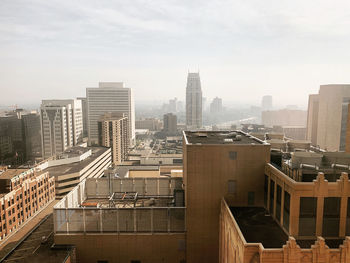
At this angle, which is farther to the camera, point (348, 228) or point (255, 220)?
point (255, 220)

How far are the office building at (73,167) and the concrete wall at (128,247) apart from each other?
70551 millimetres

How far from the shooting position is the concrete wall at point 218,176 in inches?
1086

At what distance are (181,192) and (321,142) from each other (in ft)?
464

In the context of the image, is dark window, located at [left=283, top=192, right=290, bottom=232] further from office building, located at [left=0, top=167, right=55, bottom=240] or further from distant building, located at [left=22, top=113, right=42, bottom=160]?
distant building, located at [left=22, top=113, right=42, bottom=160]

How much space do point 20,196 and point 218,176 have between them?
6170 cm

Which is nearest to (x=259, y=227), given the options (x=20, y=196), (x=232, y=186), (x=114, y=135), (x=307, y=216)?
(x=307, y=216)

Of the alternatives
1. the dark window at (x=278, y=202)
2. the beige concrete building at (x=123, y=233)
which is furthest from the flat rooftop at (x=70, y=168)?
the dark window at (x=278, y=202)

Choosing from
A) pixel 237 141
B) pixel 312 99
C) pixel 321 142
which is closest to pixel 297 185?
pixel 237 141

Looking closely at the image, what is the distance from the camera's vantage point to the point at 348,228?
21.1 metres

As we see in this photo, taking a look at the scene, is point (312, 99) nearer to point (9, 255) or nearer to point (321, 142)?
point (321, 142)

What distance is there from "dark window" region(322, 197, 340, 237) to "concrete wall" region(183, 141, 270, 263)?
292 inches

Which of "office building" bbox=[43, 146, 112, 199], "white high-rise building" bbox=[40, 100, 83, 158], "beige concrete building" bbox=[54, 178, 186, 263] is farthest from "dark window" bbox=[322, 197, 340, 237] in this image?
"white high-rise building" bbox=[40, 100, 83, 158]

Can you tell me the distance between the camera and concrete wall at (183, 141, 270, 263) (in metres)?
27.6

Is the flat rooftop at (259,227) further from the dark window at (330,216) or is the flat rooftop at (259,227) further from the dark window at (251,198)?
the dark window at (330,216)
